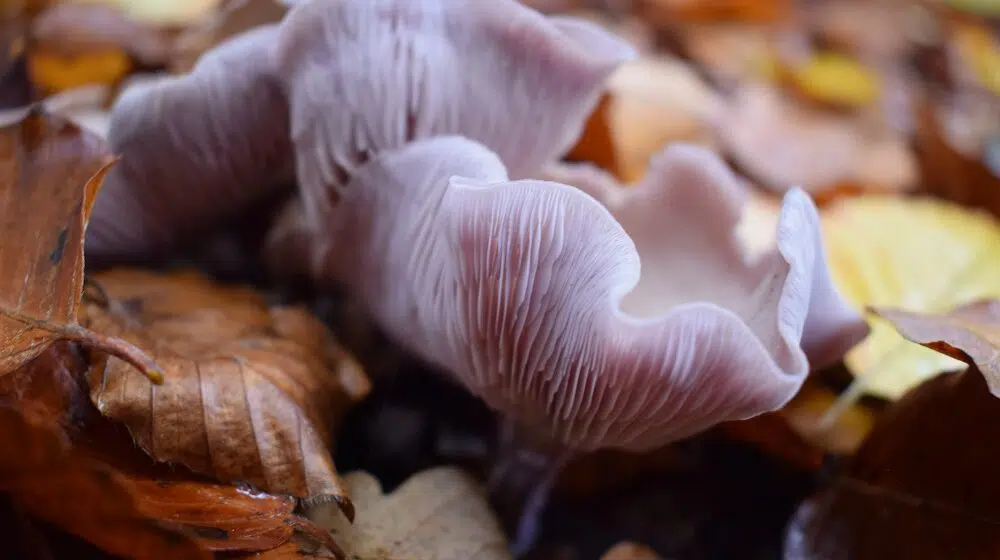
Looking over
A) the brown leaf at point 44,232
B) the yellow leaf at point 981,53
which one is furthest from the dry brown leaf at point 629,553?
the yellow leaf at point 981,53

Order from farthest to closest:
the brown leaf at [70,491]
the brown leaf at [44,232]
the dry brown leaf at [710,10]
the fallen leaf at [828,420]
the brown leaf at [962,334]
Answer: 1. the dry brown leaf at [710,10]
2. the fallen leaf at [828,420]
3. the brown leaf at [962,334]
4. the brown leaf at [44,232]
5. the brown leaf at [70,491]

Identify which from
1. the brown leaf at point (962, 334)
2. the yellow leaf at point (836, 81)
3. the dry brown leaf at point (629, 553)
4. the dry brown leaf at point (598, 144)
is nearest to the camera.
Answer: the brown leaf at point (962, 334)

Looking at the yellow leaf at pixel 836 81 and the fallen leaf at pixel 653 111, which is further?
the yellow leaf at pixel 836 81

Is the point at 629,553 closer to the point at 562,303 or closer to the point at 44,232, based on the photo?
the point at 562,303

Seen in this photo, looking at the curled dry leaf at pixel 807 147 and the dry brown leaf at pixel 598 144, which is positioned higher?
the dry brown leaf at pixel 598 144

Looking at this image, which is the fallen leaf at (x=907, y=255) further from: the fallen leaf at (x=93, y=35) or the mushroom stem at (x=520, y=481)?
the fallen leaf at (x=93, y=35)

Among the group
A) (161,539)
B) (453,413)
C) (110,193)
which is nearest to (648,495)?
(453,413)

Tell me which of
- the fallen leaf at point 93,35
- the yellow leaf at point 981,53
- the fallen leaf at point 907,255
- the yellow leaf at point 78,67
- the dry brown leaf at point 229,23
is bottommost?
the yellow leaf at point 981,53
